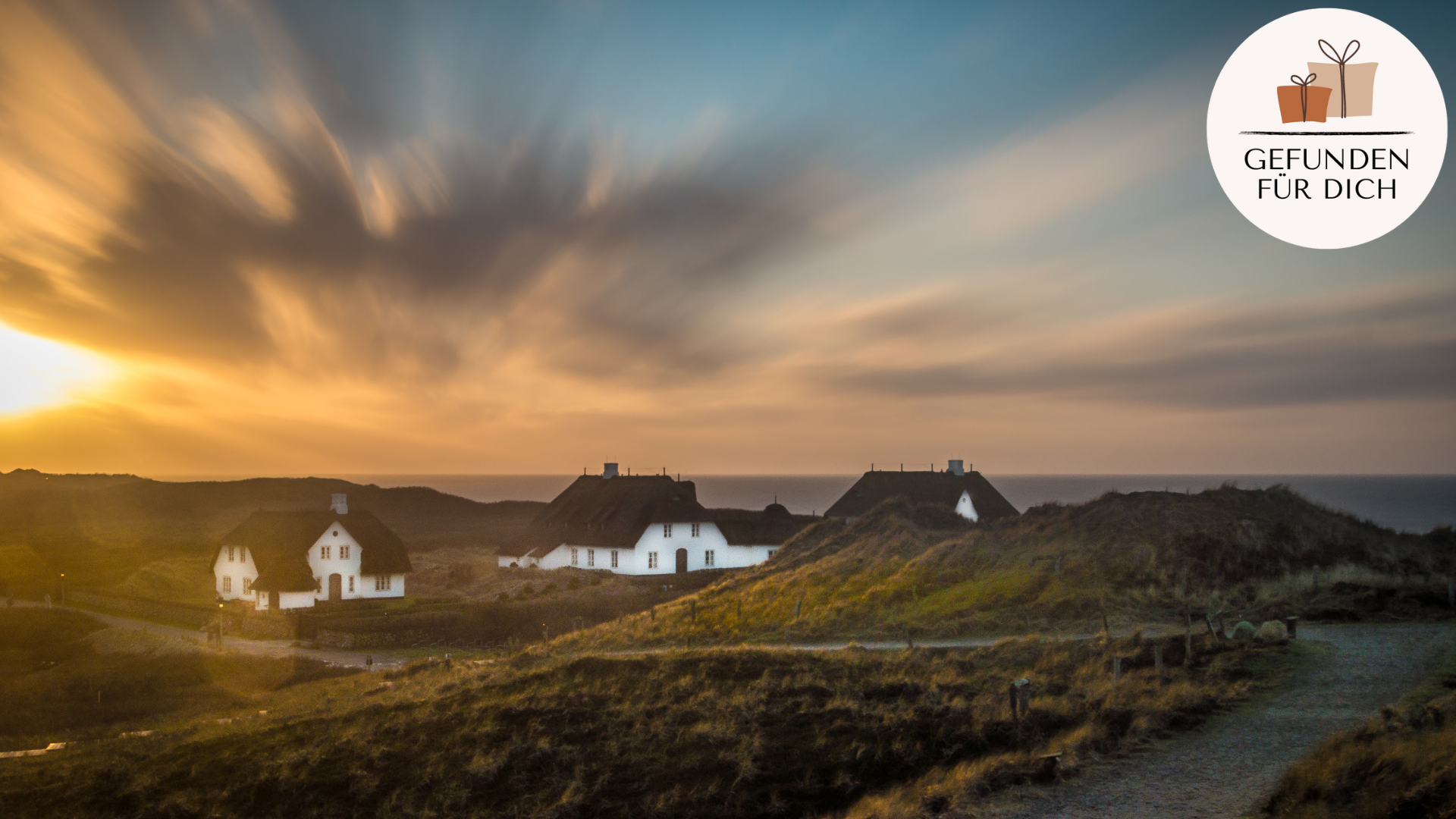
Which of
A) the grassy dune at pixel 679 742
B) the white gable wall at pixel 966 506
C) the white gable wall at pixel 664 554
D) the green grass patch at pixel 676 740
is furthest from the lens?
the white gable wall at pixel 966 506

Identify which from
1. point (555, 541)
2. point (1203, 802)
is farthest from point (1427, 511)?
point (1203, 802)

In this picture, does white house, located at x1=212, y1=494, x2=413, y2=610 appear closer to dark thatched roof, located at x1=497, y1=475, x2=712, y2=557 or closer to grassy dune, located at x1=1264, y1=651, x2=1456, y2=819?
dark thatched roof, located at x1=497, y1=475, x2=712, y2=557

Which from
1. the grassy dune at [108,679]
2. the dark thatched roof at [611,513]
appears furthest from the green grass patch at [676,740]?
the dark thatched roof at [611,513]

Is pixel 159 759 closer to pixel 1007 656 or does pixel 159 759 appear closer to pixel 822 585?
pixel 1007 656

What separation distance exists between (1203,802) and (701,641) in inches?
879

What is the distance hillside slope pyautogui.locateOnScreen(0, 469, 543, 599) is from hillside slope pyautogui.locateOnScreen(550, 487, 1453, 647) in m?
36.2

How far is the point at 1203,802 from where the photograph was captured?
12.4 m

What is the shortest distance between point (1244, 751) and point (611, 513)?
51.6 m

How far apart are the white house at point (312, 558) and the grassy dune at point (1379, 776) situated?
50371 millimetres

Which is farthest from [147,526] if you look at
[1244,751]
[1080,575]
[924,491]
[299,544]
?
[1244,751]

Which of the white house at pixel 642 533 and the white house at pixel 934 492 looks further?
the white house at pixel 934 492

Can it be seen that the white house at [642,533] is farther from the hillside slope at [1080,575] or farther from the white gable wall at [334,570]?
the hillside slope at [1080,575]

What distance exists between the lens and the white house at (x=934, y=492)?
70.8 metres

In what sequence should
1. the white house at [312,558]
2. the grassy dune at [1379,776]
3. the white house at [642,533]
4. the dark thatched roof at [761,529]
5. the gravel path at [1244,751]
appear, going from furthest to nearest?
the dark thatched roof at [761,529], the white house at [642,533], the white house at [312,558], the gravel path at [1244,751], the grassy dune at [1379,776]
